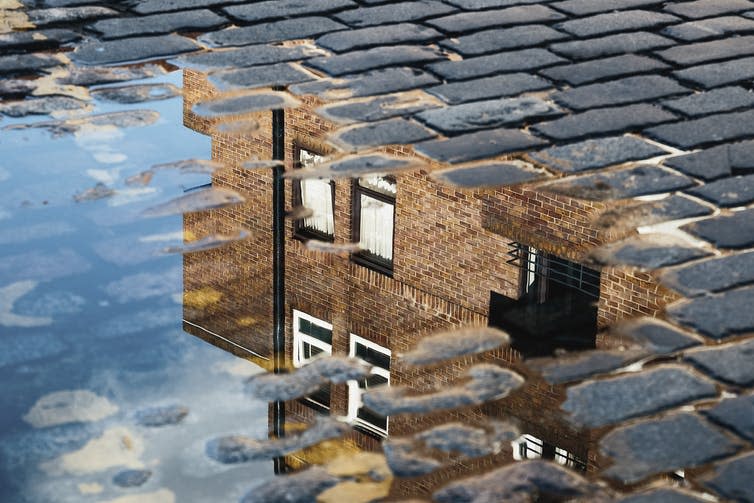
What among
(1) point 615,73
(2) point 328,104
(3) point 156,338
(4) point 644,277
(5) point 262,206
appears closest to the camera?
(3) point 156,338

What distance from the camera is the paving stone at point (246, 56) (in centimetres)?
709

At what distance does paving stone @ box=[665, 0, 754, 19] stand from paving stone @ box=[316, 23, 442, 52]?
1.66m

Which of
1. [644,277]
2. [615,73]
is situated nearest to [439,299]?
[644,277]

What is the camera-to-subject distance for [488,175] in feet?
19.4

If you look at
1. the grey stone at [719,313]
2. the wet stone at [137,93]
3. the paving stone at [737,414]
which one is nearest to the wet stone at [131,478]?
the paving stone at [737,414]

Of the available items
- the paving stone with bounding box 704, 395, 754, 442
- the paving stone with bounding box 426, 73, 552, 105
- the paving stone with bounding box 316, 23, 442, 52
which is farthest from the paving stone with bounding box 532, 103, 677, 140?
the paving stone with bounding box 704, 395, 754, 442

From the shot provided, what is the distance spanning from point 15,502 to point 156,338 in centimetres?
108

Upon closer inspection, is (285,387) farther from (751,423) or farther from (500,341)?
(751,423)

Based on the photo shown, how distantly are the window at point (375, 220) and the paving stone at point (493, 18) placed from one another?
2.11 m

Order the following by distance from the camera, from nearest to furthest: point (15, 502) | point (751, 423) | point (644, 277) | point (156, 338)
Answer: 1. point (15, 502)
2. point (751, 423)
3. point (156, 338)
4. point (644, 277)

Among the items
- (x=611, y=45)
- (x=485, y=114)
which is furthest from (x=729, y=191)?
(x=611, y=45)

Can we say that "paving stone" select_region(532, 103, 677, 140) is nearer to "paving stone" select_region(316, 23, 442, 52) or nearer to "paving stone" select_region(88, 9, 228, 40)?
"paving stone" select_region(316, 23, 442, 52)

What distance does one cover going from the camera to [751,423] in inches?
163

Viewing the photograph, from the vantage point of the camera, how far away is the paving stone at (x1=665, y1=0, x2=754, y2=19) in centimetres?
821
